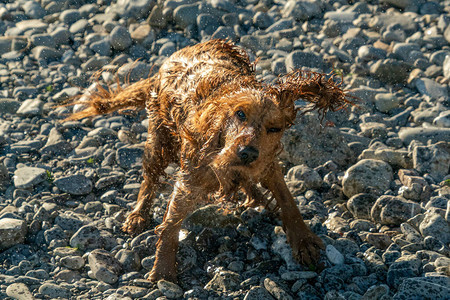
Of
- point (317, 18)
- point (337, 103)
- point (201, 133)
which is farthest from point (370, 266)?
point (317, 18)

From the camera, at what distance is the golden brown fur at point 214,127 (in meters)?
4.13

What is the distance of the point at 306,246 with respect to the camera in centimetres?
543

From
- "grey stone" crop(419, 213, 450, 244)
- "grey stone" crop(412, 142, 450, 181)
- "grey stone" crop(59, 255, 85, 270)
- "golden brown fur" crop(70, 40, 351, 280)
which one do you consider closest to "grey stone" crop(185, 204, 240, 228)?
"golden brown fur" crop(70, 40, 351, 280)

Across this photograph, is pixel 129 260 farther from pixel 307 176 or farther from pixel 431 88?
pixel 431 88

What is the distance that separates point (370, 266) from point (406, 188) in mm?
1432

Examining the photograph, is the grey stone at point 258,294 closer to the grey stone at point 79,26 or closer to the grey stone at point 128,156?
the grey stone at point 128,156

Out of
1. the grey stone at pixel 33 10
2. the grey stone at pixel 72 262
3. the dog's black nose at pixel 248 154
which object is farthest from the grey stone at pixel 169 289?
the grey stone at pixel 33 10

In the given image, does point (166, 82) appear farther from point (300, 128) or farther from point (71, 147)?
point (71, 147)

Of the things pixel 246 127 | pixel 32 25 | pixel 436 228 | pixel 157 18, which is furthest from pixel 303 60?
pixel 32 25

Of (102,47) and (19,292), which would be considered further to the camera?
(102,47)

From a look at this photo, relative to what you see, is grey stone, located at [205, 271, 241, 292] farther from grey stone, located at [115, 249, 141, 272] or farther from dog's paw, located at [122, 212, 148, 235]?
dog's paw, located at [122, 212, 148, 235]

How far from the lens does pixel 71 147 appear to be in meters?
7.79

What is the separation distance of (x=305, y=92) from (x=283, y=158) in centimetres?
254

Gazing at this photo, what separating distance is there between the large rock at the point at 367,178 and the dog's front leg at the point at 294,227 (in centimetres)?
113
